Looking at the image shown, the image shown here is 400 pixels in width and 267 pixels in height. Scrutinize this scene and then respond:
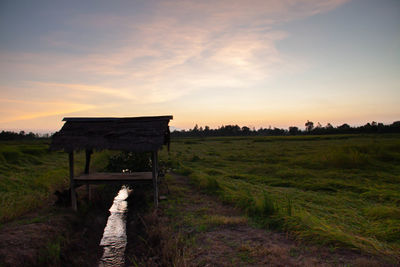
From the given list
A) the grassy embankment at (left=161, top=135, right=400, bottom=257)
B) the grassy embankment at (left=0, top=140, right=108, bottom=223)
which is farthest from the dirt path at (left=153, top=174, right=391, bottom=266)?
the grassy embankment at (left=0, top=140, right=108, bottom=223)

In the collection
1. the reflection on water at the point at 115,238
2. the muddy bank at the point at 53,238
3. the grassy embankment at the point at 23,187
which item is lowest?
the reflection on water at the point at 115,238

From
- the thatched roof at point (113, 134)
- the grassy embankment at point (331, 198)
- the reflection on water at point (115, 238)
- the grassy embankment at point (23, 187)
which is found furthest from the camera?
the thatched roof at point (113, 134)

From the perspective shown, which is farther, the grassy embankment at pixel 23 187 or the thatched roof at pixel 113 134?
the thatched roof at pixel 113 134

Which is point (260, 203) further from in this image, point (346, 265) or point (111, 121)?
A: point (111, 121)

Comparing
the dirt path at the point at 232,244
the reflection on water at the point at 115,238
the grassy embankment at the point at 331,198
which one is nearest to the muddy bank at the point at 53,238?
the reflection on water at the point at 115,238

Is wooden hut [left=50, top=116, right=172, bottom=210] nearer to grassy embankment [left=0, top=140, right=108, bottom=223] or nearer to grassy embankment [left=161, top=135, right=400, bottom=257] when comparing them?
grassy embankment [left=0, top=140, right=108, bottom=223]

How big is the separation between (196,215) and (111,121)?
14.8ft

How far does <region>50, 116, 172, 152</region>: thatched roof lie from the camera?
25.6 ft

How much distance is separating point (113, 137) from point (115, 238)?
3144 millimetres

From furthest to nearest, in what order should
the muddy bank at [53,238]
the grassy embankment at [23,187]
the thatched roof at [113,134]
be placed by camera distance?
the thatched roof at [113,134]
the grassy embankment at [23,187]
the muddy bank at [53,238]

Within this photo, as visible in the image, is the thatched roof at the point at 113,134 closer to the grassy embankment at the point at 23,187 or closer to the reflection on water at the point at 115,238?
the grassy embankment at the point at 23,187

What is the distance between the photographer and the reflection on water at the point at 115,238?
5.91m

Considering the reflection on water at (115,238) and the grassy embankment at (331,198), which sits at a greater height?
the grassy embankment at (331,198)

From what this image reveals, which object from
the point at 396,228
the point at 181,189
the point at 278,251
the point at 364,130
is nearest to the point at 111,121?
the point at 181,189
